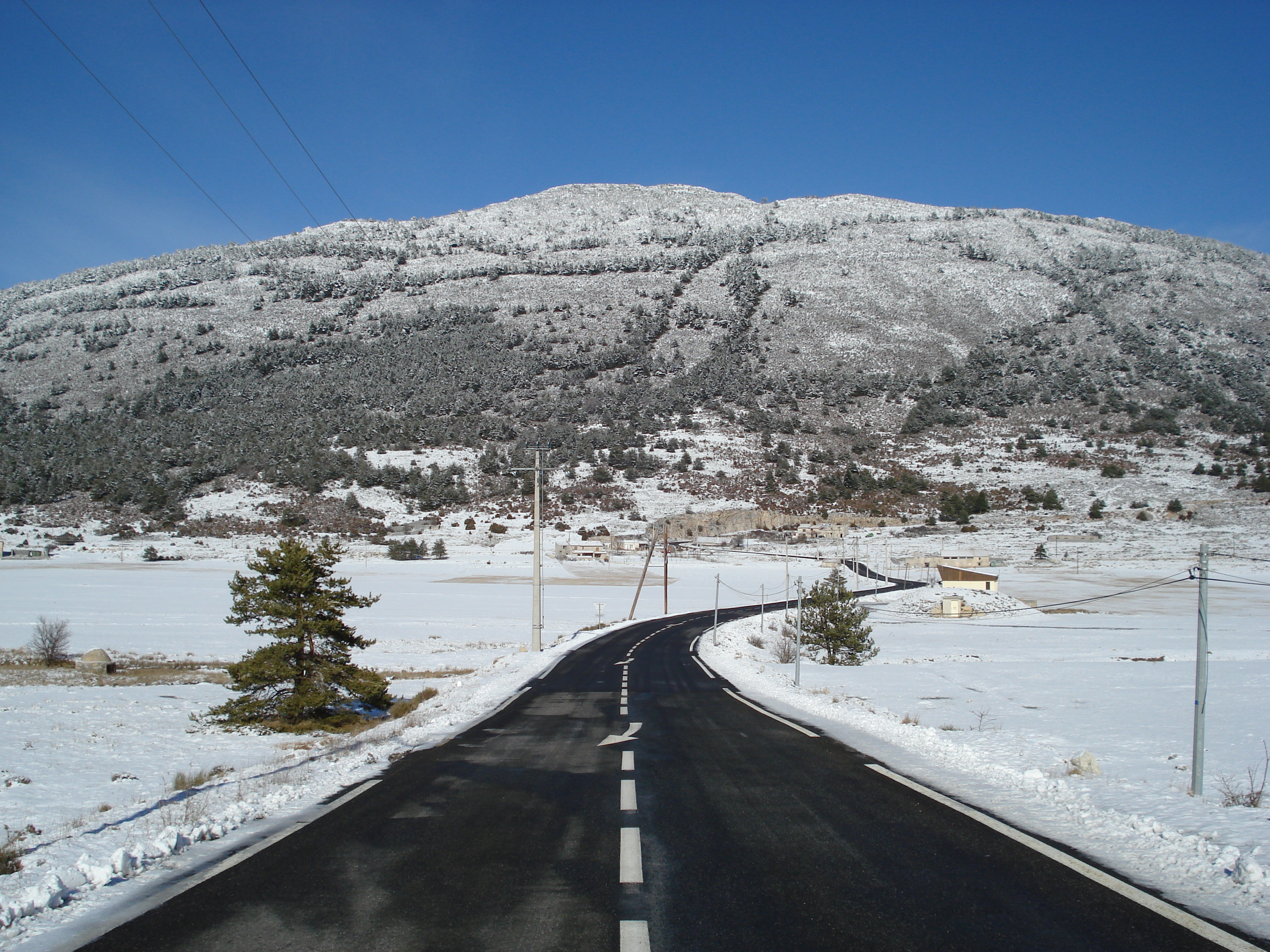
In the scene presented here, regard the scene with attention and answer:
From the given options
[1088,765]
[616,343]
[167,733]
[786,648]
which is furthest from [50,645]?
[616,343]

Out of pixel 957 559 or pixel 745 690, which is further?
pixel 957 559

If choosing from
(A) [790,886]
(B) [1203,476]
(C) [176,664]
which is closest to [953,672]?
(A) [790,886]

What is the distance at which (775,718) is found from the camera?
530 inches

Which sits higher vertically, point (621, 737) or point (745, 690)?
point (621, 737)

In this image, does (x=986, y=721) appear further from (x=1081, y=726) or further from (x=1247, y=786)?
(x=1247, y=786)

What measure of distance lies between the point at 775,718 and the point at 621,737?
363cm

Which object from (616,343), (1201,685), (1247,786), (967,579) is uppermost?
(616,343)

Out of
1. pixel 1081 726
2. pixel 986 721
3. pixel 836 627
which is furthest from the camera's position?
pixel 836 627

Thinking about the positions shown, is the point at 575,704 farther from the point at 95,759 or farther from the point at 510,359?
the point at 510,359

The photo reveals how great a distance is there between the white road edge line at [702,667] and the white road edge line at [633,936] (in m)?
18.8

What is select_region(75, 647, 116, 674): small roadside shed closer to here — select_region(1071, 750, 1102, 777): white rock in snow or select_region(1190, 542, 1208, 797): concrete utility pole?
select_region(1071, 750, 1102, 777): white rock in snow

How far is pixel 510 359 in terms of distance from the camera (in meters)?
132

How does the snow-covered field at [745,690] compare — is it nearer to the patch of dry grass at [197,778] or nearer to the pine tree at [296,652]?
the patch of dry grass at [197,778]

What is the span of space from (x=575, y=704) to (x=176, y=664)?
78.9ft
